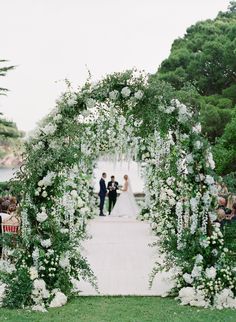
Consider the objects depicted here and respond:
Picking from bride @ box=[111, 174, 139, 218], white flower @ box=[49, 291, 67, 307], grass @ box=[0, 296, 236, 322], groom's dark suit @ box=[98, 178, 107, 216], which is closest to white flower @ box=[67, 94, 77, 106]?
white flower @ box=[49, 291, 67, 307]

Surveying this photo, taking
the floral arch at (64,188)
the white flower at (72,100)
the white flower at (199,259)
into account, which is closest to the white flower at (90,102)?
the floral arch at (64,188)

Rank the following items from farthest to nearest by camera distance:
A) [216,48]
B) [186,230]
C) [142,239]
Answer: [216,48]
[142,239]
[186,230]

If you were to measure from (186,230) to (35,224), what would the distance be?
1.85 m

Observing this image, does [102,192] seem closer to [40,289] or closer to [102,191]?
[102,191]

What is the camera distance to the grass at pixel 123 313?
6.52 m

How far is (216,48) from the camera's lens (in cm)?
2373

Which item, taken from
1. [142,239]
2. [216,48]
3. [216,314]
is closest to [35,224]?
[216,314]

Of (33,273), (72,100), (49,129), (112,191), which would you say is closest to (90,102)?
(72,100)

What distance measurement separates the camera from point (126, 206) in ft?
62.1

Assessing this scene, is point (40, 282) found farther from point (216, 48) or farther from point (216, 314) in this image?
point (216, 48)

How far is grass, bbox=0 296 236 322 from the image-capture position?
6.52 meters

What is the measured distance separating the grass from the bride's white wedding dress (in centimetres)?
1133

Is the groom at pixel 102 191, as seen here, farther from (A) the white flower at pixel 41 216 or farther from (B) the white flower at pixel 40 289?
(B) the white flower at pixel 40 289

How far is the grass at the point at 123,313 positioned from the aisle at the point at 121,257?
1.94 ft
